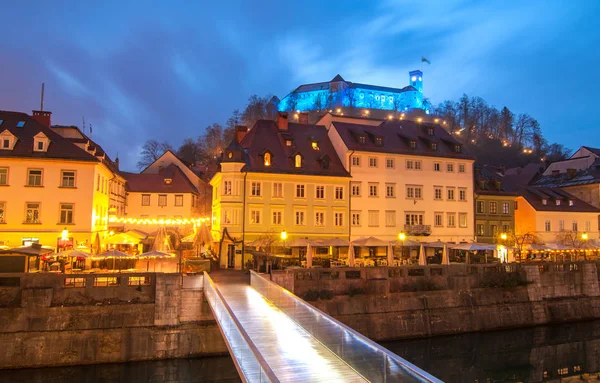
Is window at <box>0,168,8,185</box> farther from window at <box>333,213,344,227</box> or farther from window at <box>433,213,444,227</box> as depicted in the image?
window at <box>433,213,444,227</box>

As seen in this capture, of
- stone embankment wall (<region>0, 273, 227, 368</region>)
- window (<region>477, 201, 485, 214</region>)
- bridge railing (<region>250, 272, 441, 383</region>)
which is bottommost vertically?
stone embankment wall (<region>0, 273, 227, 368</region>)

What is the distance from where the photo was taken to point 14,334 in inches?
890

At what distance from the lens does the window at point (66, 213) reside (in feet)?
114

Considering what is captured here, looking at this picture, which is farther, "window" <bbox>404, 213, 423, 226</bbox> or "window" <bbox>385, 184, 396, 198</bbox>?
"window" <bbox>404, 213, 423, 226</bbox>

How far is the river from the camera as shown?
21.6m

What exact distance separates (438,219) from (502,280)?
1266 centimetres

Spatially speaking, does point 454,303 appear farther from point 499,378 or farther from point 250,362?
point 250,362

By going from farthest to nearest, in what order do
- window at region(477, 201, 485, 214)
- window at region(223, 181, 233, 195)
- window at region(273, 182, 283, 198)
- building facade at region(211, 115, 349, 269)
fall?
window at region(477, 201, 485, 214)
window at region(273, 182, 283, 198)
window at region(223, 181, 233, 195)
building facade at region(211, 115, 349, 269)

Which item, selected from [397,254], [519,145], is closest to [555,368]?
[397,254]

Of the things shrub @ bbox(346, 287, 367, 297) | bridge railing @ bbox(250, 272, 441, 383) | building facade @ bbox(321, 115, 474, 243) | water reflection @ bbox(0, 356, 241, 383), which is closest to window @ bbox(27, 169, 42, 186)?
water reflection @ bbox(0, 356, 241, 383)

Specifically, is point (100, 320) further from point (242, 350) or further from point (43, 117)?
point (43, 117)

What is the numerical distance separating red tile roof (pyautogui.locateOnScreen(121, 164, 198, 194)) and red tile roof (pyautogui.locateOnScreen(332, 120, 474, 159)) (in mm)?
19828

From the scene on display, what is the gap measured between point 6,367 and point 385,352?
20221 mm

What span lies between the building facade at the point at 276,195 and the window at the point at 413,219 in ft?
20.7
